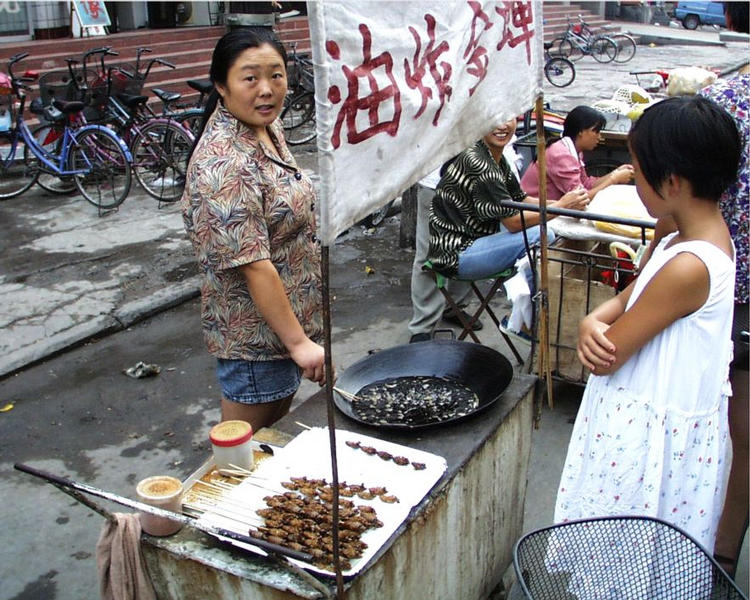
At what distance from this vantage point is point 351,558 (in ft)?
6.40

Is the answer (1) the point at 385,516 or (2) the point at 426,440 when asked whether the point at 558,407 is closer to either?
(2) the point at 426,440

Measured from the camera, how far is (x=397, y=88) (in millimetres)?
1779

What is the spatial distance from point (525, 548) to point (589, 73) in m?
18.6

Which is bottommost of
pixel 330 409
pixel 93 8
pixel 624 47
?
pixel 624 47

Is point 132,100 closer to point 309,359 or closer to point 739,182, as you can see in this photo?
point 309,359

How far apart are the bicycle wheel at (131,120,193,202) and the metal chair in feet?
23.0

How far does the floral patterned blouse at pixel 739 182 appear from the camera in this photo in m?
2.58

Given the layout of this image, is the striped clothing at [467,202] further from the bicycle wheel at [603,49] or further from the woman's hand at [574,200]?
the bicycle wheel at [603,49]

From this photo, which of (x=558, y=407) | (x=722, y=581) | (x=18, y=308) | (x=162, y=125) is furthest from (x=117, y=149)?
(x=722, y=581)

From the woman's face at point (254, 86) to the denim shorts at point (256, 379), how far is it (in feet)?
2.65

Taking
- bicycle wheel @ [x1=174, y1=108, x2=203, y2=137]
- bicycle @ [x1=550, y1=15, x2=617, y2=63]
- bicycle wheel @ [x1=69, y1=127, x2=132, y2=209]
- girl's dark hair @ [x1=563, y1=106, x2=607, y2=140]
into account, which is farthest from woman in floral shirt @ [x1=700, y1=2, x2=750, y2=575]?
bicycle @ [x1=550, y1=15, x2=617, y2=63]

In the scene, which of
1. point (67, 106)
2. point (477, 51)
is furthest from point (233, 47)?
point (67, 106)

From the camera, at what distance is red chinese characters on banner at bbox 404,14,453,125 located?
1845 mm

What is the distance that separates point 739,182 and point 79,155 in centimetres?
727
